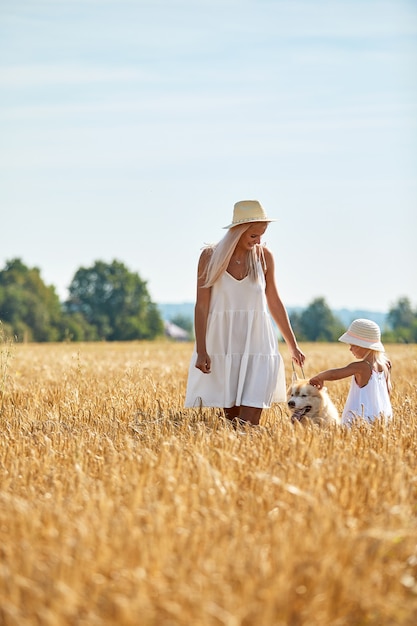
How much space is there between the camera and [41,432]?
6734 mm

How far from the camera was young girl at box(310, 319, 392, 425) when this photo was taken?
7312 millimetres

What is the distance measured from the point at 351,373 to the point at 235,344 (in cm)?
96

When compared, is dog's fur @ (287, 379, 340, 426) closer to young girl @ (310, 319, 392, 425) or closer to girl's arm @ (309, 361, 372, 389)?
girl's arm @ (309, 361, 372, 389)

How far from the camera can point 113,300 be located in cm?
9206

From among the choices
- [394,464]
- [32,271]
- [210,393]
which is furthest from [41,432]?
[32,271]

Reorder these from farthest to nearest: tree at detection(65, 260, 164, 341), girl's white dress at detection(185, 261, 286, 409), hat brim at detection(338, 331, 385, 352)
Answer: tree at detection(65, 260, 164, 341) < hat brim at detection(338, 331, 385, 352) < girl's white dress at detection(185, 261, 286, 409)

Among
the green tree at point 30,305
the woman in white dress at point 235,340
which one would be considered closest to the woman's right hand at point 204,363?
the woman in white dress at point 235,340

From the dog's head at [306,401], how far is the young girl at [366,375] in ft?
0.94

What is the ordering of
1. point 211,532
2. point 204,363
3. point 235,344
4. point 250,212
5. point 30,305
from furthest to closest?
point 30,305
point 235,344
point 204,363
point 250,212
point 211,532

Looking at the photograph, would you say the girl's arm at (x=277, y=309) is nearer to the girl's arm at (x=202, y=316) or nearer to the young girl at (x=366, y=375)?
the young girl at (x=366, y=375)

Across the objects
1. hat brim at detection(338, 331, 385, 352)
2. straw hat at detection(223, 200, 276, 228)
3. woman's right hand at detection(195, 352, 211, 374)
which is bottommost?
woman's right hand at detection(195, 352, 211, 374)

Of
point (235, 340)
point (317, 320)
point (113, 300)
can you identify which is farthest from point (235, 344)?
point (317, 320)

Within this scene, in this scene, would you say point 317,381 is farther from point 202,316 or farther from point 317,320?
point 317,320

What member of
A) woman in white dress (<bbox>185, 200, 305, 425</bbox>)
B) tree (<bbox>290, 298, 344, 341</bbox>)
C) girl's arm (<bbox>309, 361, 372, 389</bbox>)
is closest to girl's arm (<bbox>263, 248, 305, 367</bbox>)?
woman in white dress (<bbox>185, 200, 305, 425</bbox>)
